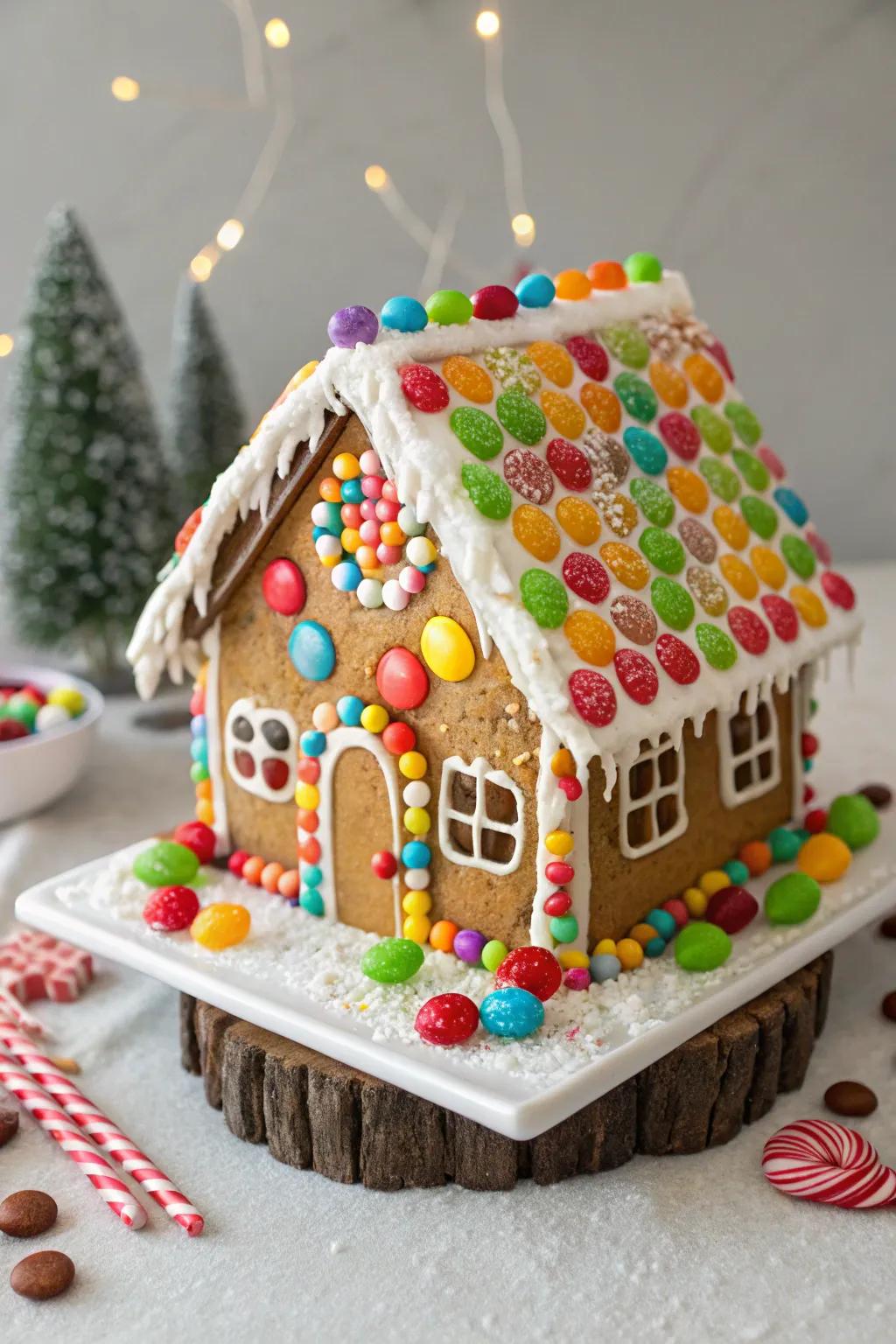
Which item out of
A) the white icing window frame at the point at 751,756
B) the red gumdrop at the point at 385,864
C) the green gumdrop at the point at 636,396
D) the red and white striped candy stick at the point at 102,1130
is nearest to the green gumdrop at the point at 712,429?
the green gumdrop at the point at 636,396

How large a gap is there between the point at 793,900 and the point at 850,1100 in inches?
12.1

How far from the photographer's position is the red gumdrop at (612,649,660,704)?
212 cm

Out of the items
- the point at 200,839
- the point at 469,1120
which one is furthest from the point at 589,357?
the point at 469,1120

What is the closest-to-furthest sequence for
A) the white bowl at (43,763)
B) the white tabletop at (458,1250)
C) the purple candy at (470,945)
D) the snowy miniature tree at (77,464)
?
1. the white tabletop at (458,1250)
2. the purple candy at (470,945)
3. the white bowl at (43,763)
4. the snowy miniature tree at (77,464)

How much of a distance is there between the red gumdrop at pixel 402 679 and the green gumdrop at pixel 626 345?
0.66 m

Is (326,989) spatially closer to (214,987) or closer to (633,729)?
(214,987)

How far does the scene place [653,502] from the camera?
7.78 feet

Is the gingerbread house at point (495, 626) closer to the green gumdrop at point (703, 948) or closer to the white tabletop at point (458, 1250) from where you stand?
the green gumdrop at point (703, 948)

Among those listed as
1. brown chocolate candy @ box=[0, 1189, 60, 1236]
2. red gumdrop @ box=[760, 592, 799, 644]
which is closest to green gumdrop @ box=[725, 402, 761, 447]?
red gumdrop @ box=[760, 592, 799, 644]

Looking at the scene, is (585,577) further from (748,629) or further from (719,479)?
(719,479)

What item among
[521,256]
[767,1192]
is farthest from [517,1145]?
[521,256]

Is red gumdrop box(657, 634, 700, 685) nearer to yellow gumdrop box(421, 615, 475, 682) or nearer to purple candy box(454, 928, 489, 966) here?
yellow gumdrop box(421, 615, 475, 682)

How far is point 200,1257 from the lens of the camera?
1977mm

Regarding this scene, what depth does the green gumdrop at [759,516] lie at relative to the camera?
8.48 ft
